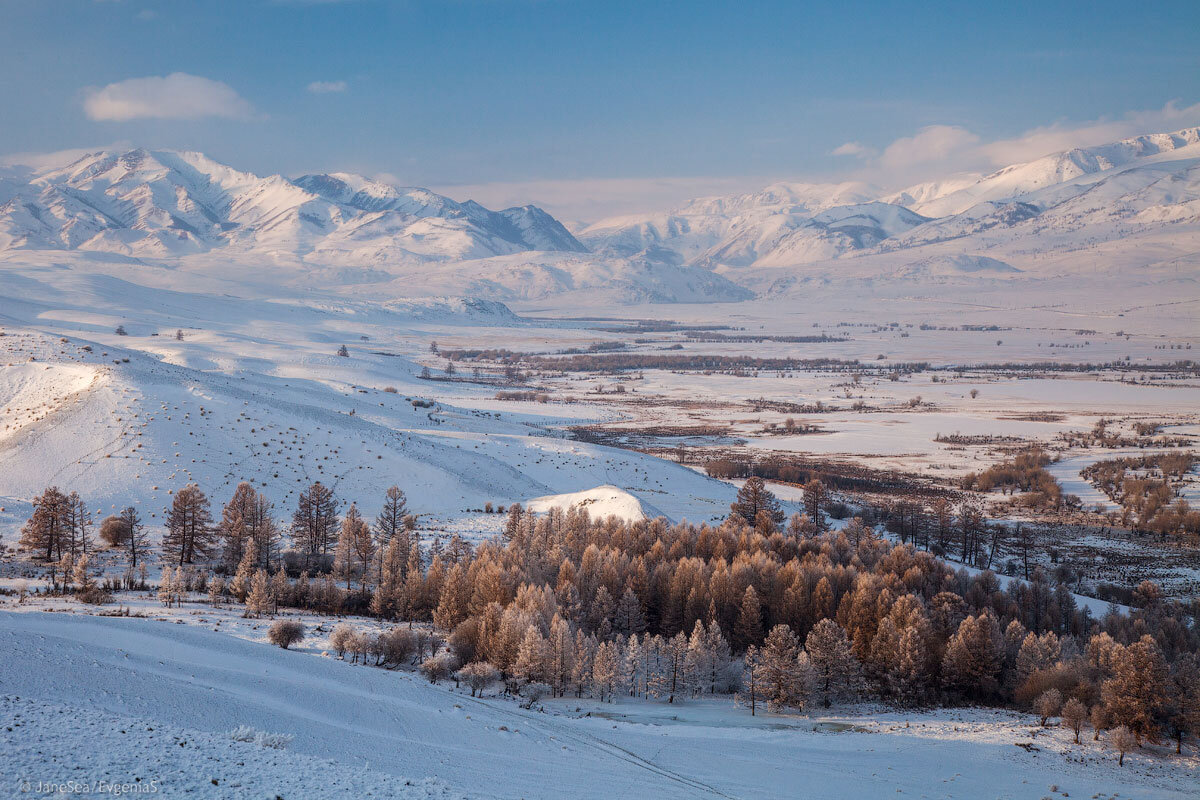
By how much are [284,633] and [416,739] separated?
32.6ft

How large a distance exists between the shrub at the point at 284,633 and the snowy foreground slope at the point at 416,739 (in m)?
0.63

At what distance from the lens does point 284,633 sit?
30797 millimetres

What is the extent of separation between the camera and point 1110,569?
59.5 metres

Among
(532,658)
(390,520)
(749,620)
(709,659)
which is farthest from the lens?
(390,520)

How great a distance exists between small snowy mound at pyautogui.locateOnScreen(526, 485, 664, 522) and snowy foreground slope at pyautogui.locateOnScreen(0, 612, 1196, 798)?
23.6 metres

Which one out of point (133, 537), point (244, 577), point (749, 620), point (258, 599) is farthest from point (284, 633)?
point (749, 620)

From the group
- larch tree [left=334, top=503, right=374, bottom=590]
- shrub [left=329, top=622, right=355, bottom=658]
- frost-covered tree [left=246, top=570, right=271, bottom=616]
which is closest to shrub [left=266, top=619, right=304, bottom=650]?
shrub [left=329, top=622, right=355, bottom=658]

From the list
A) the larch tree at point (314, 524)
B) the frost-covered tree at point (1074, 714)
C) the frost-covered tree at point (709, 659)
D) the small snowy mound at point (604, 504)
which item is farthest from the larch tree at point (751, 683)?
the larch tree at point (314, 524)

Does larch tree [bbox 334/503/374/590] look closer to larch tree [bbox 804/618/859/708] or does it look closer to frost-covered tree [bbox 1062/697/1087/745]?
larch tree [bbox 804/618/859/708]

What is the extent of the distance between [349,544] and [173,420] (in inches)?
880

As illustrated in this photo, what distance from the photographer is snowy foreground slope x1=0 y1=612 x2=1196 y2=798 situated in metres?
17.9

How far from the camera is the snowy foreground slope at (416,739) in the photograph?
17891 mm

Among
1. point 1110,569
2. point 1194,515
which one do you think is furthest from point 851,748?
point 1194,515

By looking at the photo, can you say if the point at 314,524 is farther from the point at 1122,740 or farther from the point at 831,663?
the point at 1122,740
